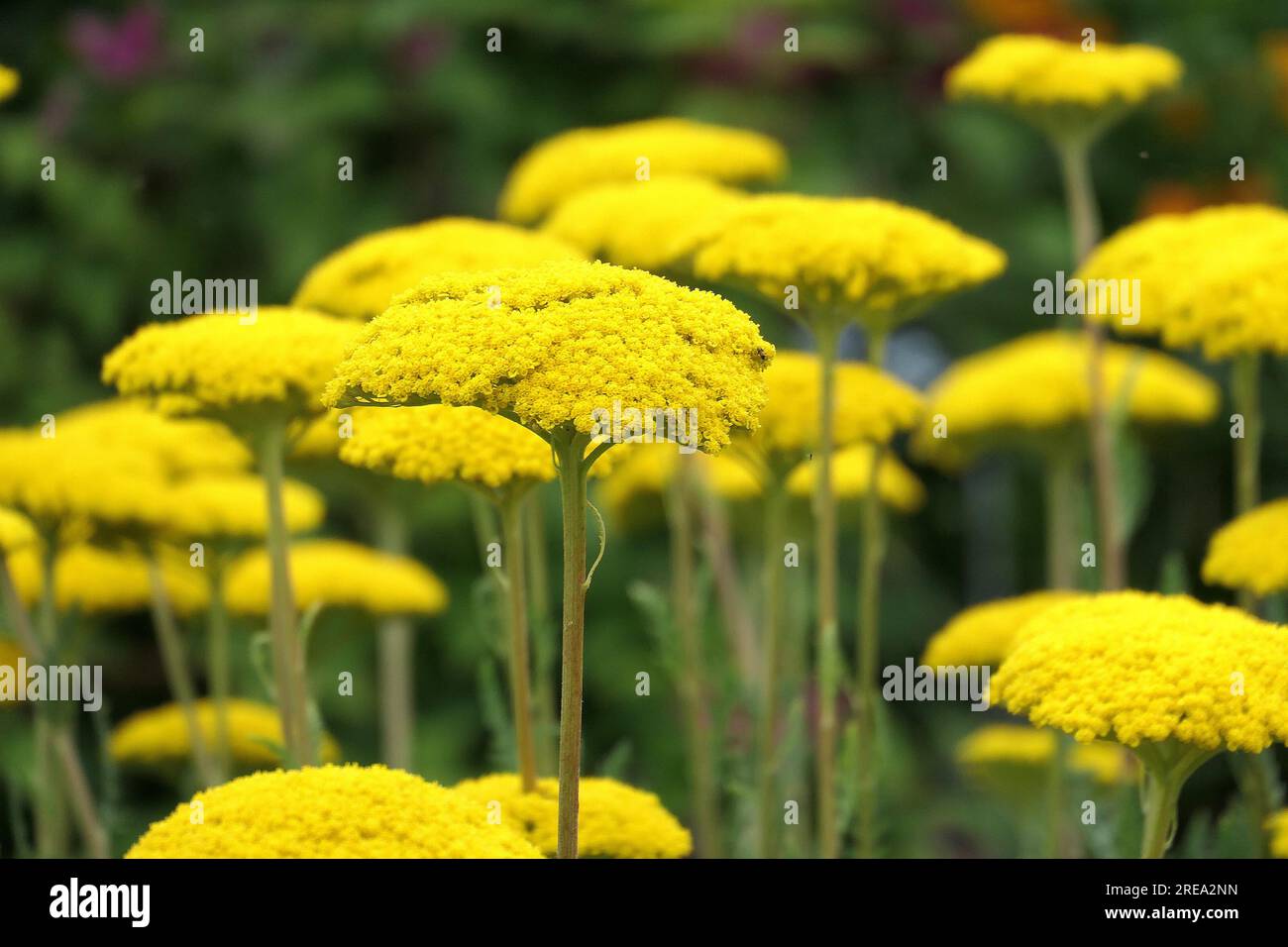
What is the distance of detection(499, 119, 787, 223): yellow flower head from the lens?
2764 millimetres

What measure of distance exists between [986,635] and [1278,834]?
437 millimetres

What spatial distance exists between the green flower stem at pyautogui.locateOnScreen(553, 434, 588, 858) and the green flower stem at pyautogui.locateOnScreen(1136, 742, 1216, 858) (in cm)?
54

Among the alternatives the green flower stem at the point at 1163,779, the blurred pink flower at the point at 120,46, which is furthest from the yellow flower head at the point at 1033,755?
the blurred pink flower at the point at 120,46

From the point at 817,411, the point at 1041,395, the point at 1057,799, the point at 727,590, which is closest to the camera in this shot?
the point at 817,411

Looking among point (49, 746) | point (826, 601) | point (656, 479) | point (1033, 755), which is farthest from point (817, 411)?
point (49, 746)

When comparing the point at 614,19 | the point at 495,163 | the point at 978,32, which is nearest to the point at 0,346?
the point at 495,163

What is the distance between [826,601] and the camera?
2232 mm

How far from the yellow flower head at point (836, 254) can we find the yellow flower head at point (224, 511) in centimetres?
73

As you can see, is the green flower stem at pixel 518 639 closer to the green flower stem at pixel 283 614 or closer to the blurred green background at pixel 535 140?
the green flower stem at pixel 283 614

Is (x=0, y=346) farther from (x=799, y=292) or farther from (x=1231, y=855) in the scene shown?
(x=1231, y=855)

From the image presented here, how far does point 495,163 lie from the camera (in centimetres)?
485

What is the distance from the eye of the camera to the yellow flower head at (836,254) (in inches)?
78.1

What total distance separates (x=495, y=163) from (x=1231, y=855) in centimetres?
331

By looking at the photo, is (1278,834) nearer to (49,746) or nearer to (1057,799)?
(1057,799)
